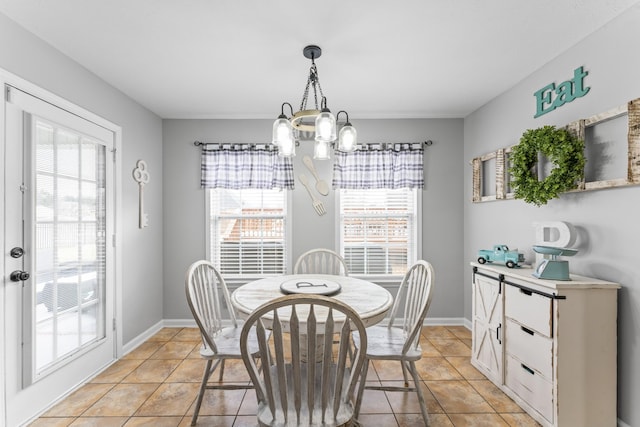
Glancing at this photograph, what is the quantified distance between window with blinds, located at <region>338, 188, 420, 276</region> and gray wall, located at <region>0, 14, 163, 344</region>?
6.89 ft

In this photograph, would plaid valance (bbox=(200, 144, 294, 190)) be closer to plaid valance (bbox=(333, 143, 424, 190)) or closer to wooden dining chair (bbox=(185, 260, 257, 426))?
plaid valance (bbox=(333, 143, 424, 190))

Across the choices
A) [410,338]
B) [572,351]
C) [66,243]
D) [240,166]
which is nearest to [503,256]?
[572,351]

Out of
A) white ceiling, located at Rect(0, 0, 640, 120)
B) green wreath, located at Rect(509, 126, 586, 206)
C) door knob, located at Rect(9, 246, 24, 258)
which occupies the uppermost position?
white ceiling, located at Rect(0, 0, 640, 120)

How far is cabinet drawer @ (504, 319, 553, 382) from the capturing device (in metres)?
2.05

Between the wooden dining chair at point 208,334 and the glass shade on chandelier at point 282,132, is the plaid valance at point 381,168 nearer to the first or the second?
the glass shade on chandelier at point 282,132

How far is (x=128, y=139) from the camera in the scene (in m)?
3.30

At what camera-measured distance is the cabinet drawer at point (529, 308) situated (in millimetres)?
2051

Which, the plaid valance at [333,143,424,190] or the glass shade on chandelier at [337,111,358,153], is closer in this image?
the glass shade on chandelier at [337,111,358,153]

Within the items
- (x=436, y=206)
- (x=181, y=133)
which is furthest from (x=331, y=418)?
(x=181, y=133)

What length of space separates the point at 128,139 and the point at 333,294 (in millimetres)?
2526

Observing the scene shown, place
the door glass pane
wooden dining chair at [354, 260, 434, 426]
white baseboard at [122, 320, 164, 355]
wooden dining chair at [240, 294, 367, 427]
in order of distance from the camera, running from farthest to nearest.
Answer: white baseboard at [122, 320, 164, 355]
the door glass pane
wooden dining chair at [354, 260, 434, 426]
wooden dining chair at [240, 294, 367, 427]

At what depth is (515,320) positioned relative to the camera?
235 cm

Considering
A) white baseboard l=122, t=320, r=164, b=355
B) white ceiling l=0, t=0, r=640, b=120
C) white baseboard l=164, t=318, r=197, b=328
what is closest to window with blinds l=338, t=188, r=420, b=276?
white ceiling l=0, t=0, r=640, b=120

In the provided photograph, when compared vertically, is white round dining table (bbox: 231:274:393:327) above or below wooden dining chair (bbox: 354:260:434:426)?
above
